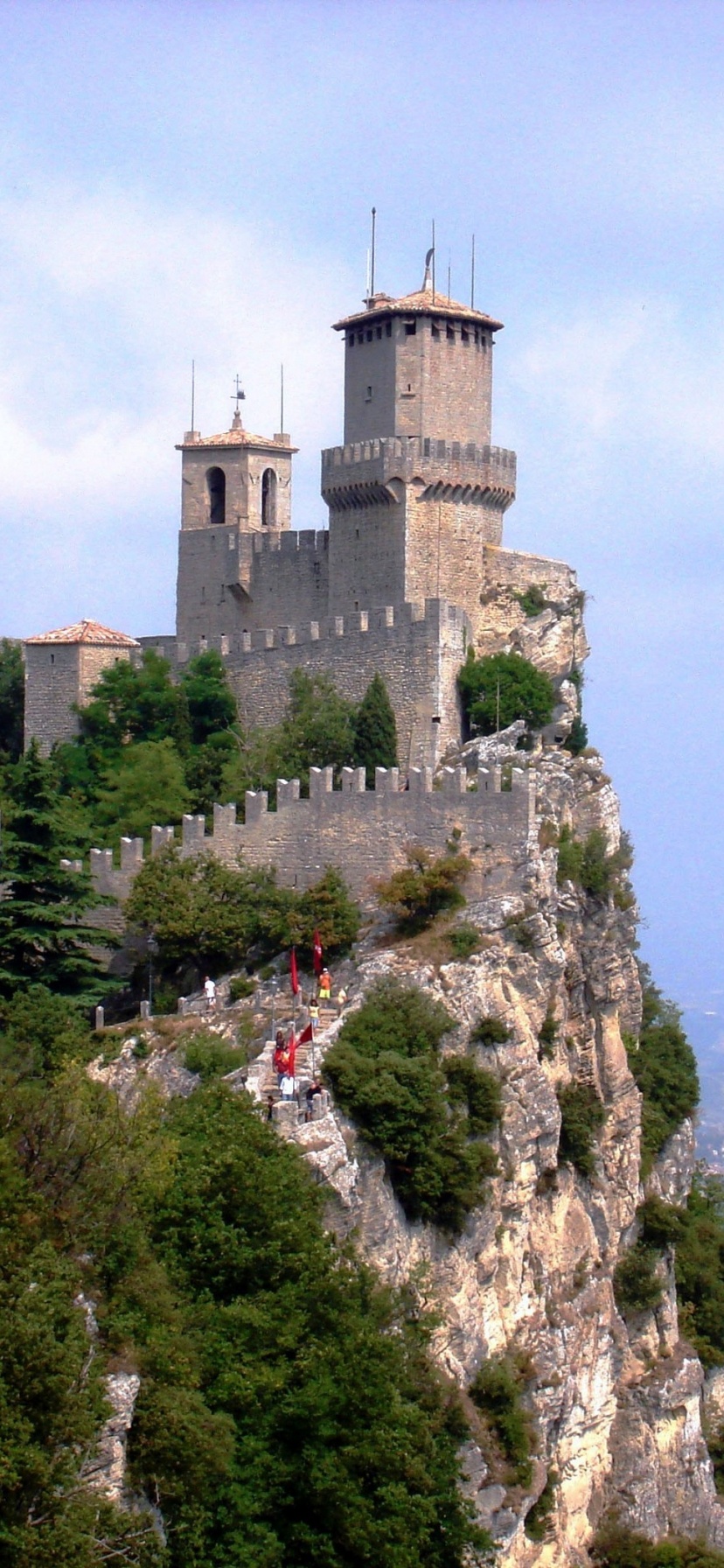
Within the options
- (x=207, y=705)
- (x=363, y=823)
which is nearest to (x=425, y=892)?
(x=363, y=823)

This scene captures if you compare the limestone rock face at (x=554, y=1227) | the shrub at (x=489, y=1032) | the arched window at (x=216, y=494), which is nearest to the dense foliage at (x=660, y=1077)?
Result: the limestone rock face at (x=554, y=1227)

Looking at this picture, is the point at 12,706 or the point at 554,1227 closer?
the point at 554,1227

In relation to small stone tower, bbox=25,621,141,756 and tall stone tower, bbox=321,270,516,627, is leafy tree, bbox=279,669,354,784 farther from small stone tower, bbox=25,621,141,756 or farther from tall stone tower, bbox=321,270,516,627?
small stone tower, bbox=25,621,141,756

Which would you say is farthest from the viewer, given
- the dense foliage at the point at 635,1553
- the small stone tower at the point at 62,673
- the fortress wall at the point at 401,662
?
the small stone tower at the point at 62,673

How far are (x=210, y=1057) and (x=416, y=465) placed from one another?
55.8 feet

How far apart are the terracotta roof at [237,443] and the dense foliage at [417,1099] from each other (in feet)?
66.3

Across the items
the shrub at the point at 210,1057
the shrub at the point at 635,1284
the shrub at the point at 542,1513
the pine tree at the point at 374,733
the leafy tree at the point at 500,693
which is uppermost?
the leafy tree at the point at 500,693

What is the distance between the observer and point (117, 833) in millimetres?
54062

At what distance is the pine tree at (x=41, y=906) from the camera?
50031 mm

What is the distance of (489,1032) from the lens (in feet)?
155

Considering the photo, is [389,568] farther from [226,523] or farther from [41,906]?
[41,906]

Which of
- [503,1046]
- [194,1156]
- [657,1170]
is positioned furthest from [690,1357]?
[194,1156]

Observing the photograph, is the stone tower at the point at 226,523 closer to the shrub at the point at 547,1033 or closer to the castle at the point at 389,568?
the castle at the point at 389,568

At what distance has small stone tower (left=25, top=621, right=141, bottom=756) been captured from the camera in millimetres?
60469
